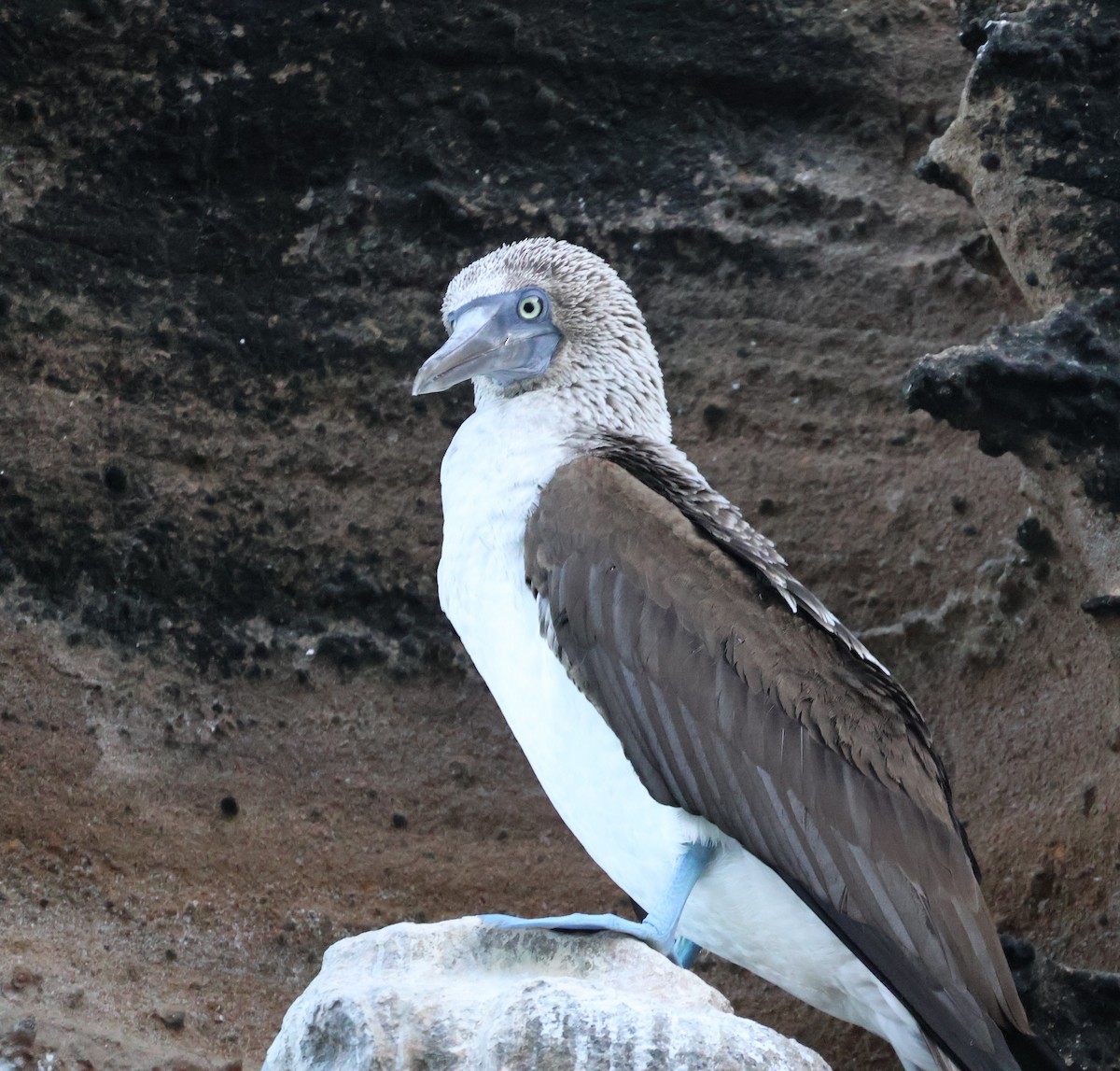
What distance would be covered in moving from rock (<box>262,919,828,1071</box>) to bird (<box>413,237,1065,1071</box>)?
91 millimetres

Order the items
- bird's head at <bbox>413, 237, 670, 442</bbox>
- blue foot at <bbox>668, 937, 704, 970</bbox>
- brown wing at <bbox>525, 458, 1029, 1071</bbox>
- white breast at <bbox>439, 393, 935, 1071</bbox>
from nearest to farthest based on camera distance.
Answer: brown wing at <bbox>525, 458, 1029, 1071</bbox> → white breast at <bbox>439, 393, 935, 1071</bbox> → blue foot at <bbox>668, 937, 704, 970</bbox> → bird's head at <bbox>413, 237, 670, 442</bbox>

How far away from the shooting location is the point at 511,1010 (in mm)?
2773

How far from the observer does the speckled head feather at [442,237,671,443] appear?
4277 millimetres

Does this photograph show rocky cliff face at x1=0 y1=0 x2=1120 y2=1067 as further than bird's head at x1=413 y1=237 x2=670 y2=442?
Yes

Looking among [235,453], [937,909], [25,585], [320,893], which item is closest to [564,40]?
[235,453]

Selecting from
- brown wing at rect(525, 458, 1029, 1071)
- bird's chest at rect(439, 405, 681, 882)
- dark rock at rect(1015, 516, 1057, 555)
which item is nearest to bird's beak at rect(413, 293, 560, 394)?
bird's chest at rect(439, 405, 681, 882)

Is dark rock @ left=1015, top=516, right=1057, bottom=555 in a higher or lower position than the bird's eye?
lower

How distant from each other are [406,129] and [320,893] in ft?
8.56

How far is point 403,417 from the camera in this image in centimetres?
561

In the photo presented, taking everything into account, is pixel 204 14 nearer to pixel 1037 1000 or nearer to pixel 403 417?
pixel 403 417

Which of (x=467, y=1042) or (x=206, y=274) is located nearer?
(x=467, y=1042)

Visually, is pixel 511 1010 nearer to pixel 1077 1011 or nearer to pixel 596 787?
pixel 596 787

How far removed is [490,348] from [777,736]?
1263 mm

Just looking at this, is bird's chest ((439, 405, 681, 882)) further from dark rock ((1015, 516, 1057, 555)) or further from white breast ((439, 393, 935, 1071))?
dark rock ((1015, 516, 1057, 555))
